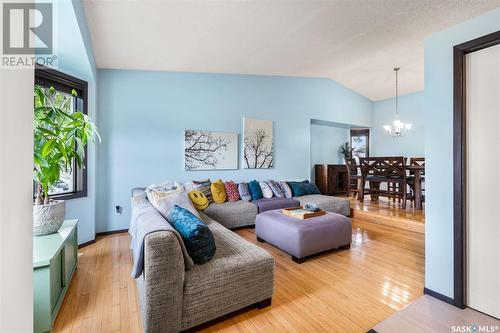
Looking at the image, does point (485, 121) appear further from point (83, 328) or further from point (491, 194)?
point (83, 328)

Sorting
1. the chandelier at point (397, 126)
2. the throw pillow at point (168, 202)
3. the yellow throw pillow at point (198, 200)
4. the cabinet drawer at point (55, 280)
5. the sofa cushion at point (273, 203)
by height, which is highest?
the chandelier at point (397, 126)

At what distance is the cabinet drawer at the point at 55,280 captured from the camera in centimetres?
165

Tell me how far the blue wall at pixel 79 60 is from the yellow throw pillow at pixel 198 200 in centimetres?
138

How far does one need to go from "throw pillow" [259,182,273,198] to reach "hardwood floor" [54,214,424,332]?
4.64ft

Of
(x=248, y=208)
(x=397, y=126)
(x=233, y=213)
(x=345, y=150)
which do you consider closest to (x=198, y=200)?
(x=233, y=213)

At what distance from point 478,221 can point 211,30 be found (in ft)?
10.6

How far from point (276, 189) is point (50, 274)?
3513mm

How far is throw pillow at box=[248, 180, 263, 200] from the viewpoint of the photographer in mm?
4281

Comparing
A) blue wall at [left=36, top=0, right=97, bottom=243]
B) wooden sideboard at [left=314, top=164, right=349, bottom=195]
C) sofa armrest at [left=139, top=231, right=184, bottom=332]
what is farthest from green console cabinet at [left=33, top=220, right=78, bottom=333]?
wooden sideboard at [left=314, top=164, right=349, bottom=195]

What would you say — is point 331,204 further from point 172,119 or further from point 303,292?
point 172,119

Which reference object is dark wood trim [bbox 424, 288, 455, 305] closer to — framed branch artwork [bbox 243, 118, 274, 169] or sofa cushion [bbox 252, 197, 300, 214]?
sofa cushion [bbox 252, 197, 300, 214]

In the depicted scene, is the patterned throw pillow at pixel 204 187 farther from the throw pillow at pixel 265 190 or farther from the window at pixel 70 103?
the window at pixel 70 103

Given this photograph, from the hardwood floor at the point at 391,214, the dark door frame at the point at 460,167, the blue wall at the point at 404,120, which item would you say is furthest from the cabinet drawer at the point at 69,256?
the blue wall at the point at 404,120

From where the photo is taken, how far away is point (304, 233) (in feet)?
8.54
